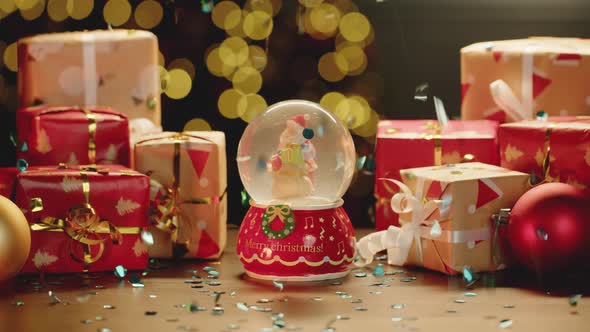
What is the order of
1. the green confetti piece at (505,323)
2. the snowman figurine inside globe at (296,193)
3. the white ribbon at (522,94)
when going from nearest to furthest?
1. the green confetti piece at (505,323)
2. the snowman figurine inside globe at (296,193)
3. the white ribbon at (522,94)

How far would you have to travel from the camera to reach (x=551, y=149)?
1969 millimetres

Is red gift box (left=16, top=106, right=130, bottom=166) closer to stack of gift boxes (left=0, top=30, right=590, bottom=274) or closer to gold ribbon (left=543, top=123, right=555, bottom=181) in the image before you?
stack of gift boxes (left=0, top=30, right=590, bottom=274)

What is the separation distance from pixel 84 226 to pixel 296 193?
471mm

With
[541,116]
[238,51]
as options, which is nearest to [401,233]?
[541,116]

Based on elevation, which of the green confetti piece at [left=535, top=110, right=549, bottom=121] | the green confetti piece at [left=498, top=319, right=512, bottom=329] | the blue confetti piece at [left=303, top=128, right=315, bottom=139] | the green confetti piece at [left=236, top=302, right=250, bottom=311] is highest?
the green confetti piece at [left=535, top=110, right=549, bottom=121]

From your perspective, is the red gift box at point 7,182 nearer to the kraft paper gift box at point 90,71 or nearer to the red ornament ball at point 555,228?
the kraft paper gift box at point 90,71

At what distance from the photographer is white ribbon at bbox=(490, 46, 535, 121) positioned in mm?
2223

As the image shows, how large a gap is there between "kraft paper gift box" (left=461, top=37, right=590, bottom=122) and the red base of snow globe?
1.95ft

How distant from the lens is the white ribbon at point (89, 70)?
90.1 inches

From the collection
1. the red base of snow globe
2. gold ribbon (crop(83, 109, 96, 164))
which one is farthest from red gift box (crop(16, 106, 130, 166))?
the red base of snow globe

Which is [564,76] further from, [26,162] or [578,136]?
[26,162]

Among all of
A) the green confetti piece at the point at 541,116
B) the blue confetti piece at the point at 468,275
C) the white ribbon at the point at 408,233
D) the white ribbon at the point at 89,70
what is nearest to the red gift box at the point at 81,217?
the white ribbon at the point at 89,70

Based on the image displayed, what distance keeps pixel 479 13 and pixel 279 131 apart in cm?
85

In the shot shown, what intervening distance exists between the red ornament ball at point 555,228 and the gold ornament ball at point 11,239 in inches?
40.9
